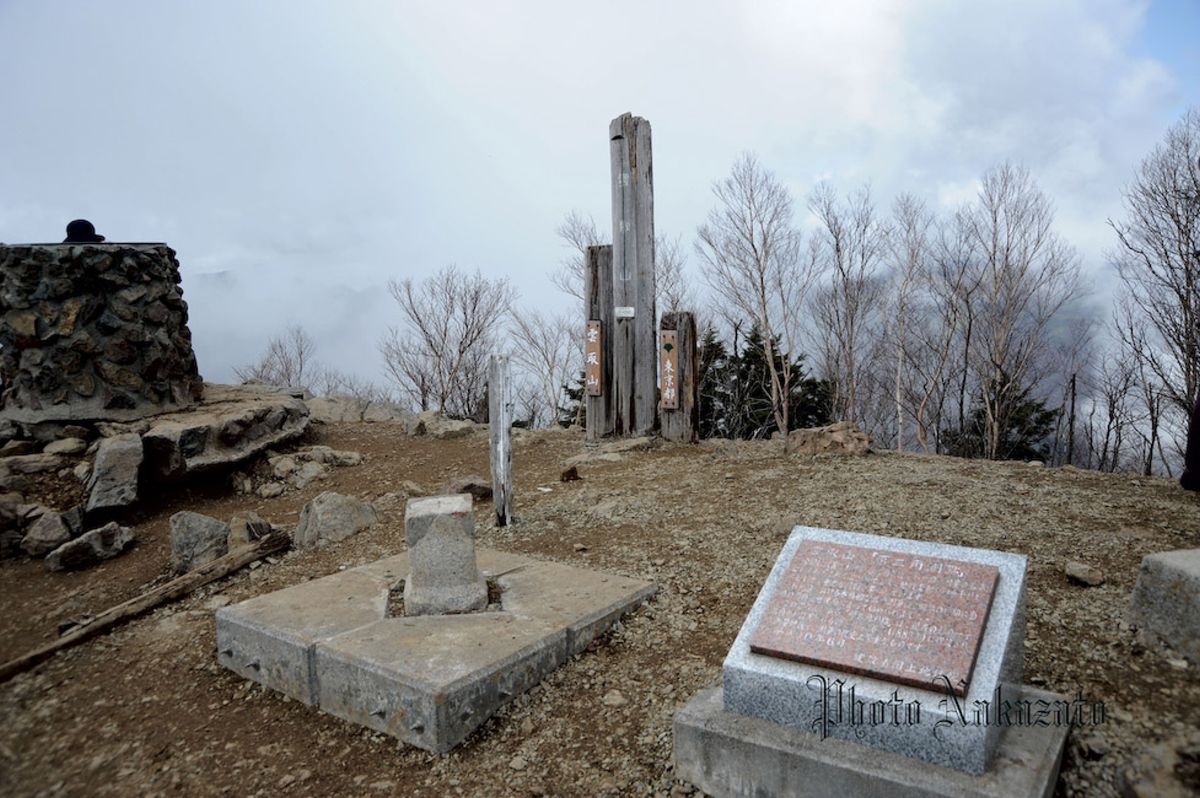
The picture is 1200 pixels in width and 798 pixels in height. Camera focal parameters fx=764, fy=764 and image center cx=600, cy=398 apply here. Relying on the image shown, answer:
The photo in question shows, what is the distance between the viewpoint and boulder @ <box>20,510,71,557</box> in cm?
618

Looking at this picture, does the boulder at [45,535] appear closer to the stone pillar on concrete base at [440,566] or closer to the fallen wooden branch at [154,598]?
the fallen wooden branch at [154,598]

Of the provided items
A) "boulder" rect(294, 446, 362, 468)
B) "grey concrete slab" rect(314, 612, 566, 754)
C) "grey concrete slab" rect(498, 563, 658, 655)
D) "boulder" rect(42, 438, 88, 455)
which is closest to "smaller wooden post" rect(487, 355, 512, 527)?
"grey concrete slab" rect(498, 563, 658, 655)

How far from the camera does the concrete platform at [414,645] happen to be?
315 cm

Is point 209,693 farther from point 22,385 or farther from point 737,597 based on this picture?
point 22,385

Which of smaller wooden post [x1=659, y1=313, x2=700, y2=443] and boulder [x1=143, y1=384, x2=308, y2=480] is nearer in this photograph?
boulder [x1=143, y1=384, x2=308, y2=480]

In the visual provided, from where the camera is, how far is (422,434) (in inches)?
412

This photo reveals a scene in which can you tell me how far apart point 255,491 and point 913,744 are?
7150 mm

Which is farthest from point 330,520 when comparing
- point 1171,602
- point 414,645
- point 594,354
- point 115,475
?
point 1171,602

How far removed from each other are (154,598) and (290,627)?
1.68 metres

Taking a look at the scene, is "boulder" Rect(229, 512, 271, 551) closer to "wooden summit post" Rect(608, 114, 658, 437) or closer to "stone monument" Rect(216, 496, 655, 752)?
"stone monument" Rect(216, 496, 655, 752)

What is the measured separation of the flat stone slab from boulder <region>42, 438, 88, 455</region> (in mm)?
8817

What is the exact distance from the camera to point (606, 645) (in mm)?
3840

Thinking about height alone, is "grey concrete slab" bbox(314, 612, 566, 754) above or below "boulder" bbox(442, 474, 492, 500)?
below

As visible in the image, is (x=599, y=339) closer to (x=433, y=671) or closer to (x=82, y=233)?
(x=82, y=233)
